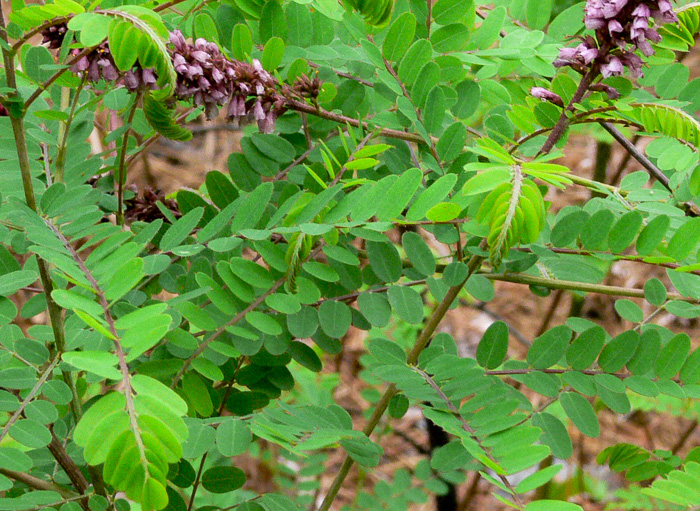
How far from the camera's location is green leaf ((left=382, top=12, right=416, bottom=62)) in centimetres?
58

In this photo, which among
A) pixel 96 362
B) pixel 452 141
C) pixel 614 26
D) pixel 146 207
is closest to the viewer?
pixel 96 362

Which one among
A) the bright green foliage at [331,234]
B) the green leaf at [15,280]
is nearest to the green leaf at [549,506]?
the bright green foliage at [331,234]

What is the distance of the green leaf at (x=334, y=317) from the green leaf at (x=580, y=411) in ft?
0.74

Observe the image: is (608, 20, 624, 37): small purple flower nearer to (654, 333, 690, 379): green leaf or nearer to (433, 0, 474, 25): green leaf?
(433, 0, 474, 25): green leaf

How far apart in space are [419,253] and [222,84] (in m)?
0.23

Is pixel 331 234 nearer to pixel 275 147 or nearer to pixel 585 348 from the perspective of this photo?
pixel 275 147

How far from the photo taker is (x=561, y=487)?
5.40 ft

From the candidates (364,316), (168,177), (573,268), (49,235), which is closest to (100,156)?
(49,235)

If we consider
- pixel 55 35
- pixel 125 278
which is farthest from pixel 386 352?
pixel 55 35

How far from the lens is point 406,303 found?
0.60m

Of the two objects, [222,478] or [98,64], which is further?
[222,478]

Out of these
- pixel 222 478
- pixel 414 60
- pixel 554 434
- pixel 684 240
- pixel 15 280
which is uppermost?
pixel 414 60

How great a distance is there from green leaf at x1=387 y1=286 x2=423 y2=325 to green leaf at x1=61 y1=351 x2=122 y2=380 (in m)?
0.28

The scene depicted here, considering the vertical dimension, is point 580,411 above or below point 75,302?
below
